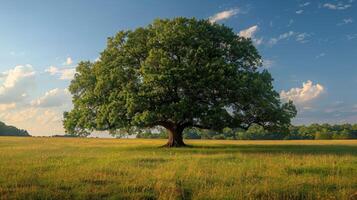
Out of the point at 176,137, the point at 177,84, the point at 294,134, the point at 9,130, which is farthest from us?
the point at 9,130

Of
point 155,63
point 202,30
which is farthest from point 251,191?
point 202,30

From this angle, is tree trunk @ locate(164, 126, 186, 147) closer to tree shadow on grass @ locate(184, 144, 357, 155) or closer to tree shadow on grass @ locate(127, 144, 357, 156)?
tree shadow on grass @ locate(127, 144, 357, 156)

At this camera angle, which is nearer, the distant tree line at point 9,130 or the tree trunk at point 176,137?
the tree trunk at point 176,137

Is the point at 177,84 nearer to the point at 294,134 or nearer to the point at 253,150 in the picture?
the point at 253,150

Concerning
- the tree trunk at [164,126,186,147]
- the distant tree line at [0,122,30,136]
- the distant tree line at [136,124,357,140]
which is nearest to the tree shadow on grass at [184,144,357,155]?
the tree trunk at [164,126,186,147]

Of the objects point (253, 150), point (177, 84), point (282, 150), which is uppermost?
point (177, 84)

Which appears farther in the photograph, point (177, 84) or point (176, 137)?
point (176, 137)

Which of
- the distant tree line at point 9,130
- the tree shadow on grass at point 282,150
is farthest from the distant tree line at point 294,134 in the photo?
the tree shadow on grass at point 282,150

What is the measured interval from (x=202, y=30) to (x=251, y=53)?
7421mm

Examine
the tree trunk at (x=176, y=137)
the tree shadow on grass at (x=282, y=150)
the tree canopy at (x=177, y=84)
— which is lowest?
the tree shadow on grass at (x=282, y=150)

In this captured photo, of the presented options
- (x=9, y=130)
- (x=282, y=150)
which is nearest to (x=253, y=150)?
(x=282, y=150)

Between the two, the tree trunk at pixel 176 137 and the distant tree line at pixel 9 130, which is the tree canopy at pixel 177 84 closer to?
the tree trunk at pixel 176 137

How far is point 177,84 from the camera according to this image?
42.9 meters

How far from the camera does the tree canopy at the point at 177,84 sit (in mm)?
41969
